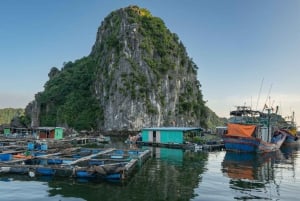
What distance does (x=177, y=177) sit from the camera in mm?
24219

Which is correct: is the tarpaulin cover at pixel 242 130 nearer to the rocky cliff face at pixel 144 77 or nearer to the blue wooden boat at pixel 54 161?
the blue wooden boat at pixel 54 161

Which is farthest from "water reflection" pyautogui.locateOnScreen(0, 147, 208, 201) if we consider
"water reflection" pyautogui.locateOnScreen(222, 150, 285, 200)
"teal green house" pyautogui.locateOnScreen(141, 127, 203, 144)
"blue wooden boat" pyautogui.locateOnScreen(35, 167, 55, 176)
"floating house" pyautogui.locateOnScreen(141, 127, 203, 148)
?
"teal green house" pyautogui.locateOnScreen(141, 127, 203, 144)

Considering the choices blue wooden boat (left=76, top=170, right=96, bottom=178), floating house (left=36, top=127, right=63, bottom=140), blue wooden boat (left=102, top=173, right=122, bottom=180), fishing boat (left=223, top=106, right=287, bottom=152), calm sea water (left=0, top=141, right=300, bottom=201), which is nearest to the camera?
calm sea water (left=0, top=141, right=300, bottom=201)

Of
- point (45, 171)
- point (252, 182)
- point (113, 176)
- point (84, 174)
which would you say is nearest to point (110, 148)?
point (45, 171)

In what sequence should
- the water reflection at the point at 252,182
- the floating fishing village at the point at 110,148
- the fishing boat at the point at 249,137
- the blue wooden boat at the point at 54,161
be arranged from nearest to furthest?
the water reflection at the point at 252,182 < the floating fishing village at the point at 110,148 < the blue wooden boat at the point at 54,161 < the fishing boat at the point at 249,137

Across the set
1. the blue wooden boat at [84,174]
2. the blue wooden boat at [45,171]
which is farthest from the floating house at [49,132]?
the blue wooden boat at [84,174]

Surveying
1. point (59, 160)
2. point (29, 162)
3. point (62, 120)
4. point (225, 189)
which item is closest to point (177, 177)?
point (225, 189)

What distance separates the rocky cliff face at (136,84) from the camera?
324 ft

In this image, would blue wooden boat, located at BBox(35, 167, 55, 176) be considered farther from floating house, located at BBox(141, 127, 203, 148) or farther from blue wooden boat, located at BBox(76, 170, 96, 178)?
floating house, located at BBox(141, 127, 203, 148)

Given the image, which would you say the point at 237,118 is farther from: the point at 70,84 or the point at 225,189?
the point at 70,84

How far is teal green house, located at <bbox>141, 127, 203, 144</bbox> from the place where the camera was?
185 ft

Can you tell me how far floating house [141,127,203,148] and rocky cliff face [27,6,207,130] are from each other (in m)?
34.1

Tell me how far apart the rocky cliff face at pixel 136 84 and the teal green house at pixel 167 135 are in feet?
112

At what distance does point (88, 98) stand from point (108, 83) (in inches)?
690
